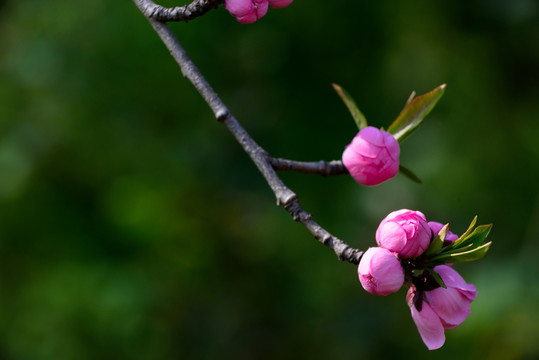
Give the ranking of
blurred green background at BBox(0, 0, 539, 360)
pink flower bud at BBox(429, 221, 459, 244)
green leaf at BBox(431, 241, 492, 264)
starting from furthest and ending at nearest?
blurred green background at BBox(0, 0, 539, 360)
pink flower bud at BBox(429, 221, 459, 244)
green leaf at BBox(431, 241, 492, 264)

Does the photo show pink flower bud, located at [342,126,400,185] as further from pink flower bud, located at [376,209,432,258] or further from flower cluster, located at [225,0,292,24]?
flower cluster, located at [225,0,292,24]

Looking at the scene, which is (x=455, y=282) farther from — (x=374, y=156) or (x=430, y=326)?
(x=374, y=156)

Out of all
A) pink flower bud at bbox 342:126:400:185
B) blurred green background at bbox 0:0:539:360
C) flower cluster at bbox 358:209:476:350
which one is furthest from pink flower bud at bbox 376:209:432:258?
blurred green background at bbox 0:0:539:360

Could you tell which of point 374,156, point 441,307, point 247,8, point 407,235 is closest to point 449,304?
point 441,307

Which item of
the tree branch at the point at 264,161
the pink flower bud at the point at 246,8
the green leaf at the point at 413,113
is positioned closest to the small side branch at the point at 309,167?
the tree branch at the point at 264,161

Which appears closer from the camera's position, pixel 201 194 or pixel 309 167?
pixel 309 167

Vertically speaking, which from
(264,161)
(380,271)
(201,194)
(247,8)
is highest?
(247,8)

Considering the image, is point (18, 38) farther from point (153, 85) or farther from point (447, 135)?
point (447, 135)

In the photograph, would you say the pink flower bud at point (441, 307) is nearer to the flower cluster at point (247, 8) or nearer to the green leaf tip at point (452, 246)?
the green leaf tip at point (452, 246)
